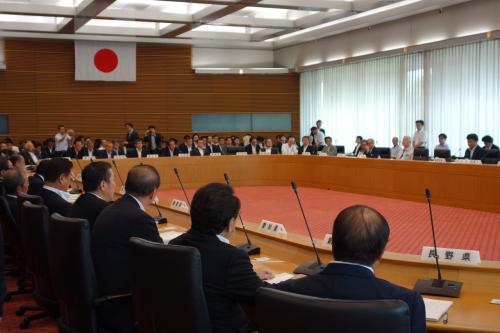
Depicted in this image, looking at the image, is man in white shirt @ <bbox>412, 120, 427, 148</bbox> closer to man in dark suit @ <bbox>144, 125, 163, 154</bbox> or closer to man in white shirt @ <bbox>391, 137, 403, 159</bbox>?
man in white shirt @ <bbox>391, 137, 403, 159</bbox>

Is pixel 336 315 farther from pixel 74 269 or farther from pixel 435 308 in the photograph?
pixel 74 269

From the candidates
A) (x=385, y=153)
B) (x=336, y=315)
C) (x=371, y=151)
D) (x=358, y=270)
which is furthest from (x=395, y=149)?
(x=336, y=315)

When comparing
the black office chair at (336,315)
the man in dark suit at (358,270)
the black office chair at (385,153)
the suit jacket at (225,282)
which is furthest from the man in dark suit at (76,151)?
the black office chair at (336,315)

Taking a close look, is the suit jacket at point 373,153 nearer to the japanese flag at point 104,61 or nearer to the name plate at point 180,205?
the name plate at point 180,205

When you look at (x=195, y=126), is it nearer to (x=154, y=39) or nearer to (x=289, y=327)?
(x=154, y=39)

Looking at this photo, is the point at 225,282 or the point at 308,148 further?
the point at 308,148

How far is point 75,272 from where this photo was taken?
260 cm

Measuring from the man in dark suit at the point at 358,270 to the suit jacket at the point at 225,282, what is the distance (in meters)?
0.42

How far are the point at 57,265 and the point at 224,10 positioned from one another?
370 inches

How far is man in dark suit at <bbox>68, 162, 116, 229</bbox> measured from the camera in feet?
11.1

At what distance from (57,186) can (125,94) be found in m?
12.0

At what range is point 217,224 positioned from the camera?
2152 mm

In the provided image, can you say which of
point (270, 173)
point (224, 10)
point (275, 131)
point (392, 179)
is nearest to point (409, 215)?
point (392, 179)

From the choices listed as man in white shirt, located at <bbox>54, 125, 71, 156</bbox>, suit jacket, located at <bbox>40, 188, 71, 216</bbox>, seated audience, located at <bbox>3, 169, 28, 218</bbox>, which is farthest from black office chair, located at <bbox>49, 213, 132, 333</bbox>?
man in white shirt, located at <bbox>54, 125, 71, 156</bbox>
